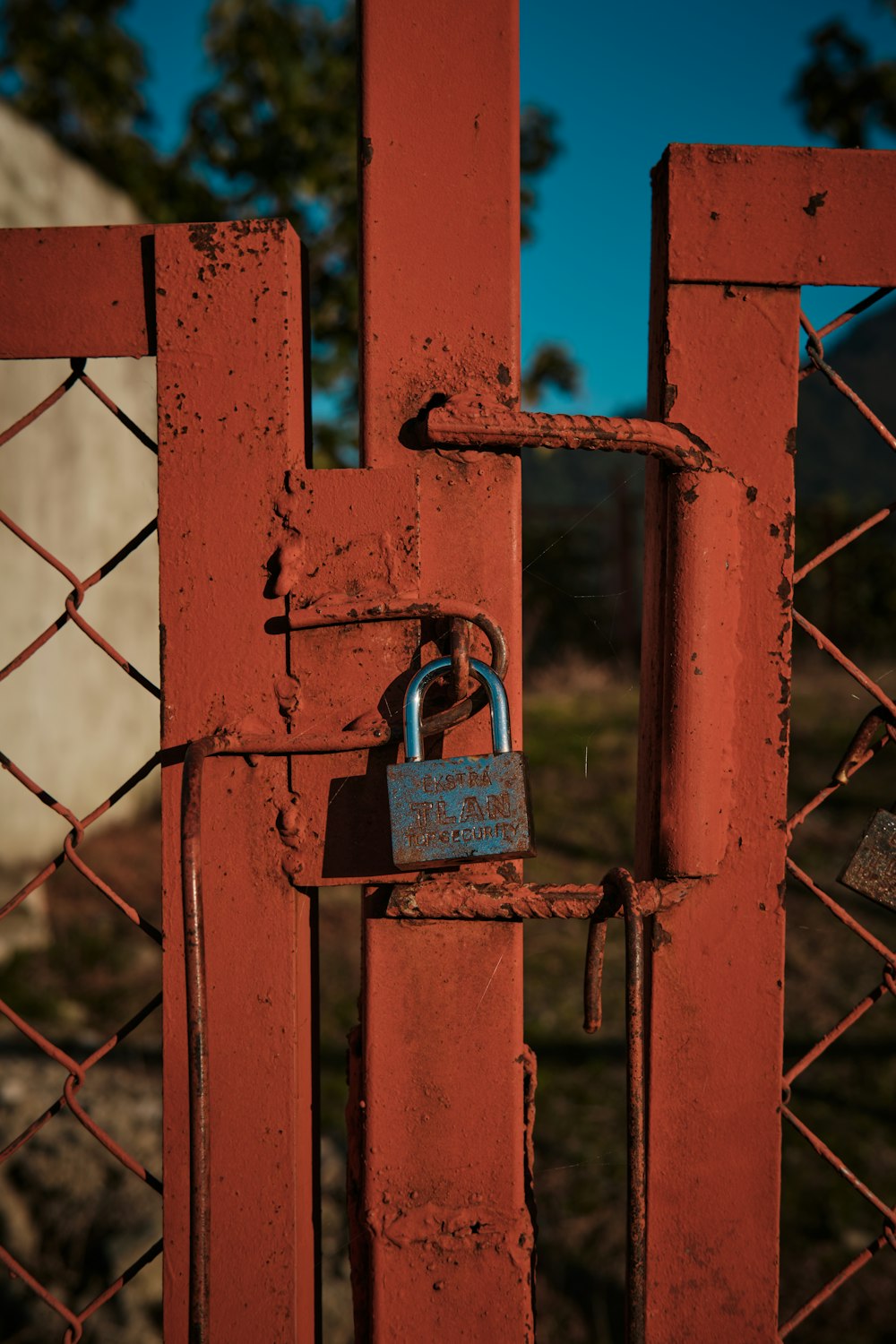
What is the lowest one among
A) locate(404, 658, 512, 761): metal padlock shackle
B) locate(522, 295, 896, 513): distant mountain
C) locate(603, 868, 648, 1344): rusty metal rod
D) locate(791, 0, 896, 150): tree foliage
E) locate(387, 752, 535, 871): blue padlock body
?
locate(603, 868, 648, 1344): rusty metal rod

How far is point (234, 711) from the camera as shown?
2.67 ft

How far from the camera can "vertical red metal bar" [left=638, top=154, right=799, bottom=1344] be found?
80cm

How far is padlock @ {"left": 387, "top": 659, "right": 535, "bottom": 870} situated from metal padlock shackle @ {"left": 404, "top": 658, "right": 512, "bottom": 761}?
0.01 meters

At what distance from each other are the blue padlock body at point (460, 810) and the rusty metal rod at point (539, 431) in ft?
0.90

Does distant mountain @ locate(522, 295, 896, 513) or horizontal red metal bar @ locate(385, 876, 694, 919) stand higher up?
distant mountain @ locate(522, 295, 896, 513)

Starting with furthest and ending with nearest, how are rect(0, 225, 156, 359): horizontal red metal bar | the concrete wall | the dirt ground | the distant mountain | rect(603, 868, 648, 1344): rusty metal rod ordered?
1. the distant mountain
2. the concrete wall
3. the dirt ground
4. rect(0, 225, 156, 359): horizontal red metal bar
5. rect(603, 868, 648, 1344): rusty metal rod

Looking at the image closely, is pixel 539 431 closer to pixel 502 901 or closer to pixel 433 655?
pixel 433 655

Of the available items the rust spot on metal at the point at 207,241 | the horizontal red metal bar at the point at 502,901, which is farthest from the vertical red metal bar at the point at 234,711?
the horizontal red metal bar at the point at 502,901

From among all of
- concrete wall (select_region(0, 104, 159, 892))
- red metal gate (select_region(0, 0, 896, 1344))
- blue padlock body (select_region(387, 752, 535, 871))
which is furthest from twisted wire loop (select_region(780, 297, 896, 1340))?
concrete wall (select_region(0, 104, 159, 892))

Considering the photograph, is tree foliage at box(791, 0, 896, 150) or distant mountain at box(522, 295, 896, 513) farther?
distant mountain at box(522, 295, 896, 513)

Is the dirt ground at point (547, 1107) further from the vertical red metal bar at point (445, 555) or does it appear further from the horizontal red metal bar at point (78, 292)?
the horizontal red metal bar at point (78, 292)

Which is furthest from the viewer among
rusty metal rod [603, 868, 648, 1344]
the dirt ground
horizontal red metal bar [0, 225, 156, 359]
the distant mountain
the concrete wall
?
the distant mountain

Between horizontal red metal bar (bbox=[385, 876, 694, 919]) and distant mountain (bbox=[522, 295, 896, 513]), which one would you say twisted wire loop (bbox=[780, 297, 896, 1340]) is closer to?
horizontal red metal bar (bbox=[385, 876, 694, 919])

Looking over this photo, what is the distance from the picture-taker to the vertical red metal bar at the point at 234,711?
804mm
